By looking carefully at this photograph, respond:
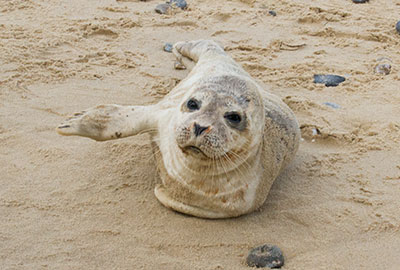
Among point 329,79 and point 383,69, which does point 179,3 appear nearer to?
point 329,79

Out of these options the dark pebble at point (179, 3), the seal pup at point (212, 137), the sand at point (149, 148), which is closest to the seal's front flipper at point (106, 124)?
the seal pup at point (212, 137)

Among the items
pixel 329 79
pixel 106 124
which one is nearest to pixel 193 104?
pixel 106 124

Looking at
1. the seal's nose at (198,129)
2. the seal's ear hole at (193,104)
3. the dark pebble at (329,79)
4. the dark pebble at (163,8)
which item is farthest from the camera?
the dark pebble at (163,8)

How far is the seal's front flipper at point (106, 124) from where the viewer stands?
138 inches

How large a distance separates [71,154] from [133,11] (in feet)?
10.5

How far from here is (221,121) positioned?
2.93 metres

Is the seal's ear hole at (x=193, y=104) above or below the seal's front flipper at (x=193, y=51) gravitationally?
above

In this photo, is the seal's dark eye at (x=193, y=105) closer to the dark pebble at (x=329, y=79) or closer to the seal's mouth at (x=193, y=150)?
the seal's mouth at (x=193, y=150)

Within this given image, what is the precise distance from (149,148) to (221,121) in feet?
3.70

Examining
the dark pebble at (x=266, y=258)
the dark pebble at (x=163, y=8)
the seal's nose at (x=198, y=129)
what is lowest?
the dark pebble at (x=163, y=8)

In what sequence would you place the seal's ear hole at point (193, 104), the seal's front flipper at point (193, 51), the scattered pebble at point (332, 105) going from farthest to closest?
the scattered pebble at point (332, 105)
the seal's front flipper at point (193, 51)
the seal's ear hole at point (193, 104)

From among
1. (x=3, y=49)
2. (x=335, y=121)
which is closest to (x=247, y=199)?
(x=335, y=121)

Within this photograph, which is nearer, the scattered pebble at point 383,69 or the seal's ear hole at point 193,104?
the seal's ear hole at point 193,104

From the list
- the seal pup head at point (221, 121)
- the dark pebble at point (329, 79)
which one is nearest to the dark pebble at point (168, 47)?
the dark pebble at point (329, 79)
